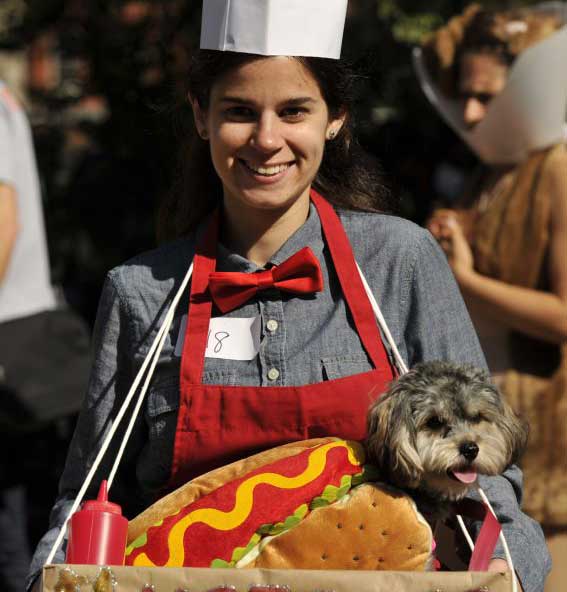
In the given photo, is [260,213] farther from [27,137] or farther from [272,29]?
[27,137]

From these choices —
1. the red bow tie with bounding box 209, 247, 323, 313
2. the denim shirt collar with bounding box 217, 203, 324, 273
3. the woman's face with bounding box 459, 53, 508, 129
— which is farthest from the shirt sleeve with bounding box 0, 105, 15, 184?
the red bow tie with bounding box 209, 247, 323, 313

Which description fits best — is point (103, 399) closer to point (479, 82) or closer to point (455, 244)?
point (455, 244)

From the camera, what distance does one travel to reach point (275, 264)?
2762mm

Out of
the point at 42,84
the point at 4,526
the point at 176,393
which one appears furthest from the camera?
the point at 42,84

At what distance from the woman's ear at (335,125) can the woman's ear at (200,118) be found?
0.28 meters

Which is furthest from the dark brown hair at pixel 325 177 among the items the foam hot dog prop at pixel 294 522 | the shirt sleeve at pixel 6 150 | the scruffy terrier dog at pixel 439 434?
the shirt sleeve at pixel 6 150

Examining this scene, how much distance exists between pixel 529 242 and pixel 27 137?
2102 millimetres

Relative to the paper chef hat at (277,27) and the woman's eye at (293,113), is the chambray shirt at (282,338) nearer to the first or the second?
the woman's eye at (293,113)

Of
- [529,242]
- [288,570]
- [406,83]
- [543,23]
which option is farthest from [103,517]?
[406,83]

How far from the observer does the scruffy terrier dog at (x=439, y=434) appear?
2.30m

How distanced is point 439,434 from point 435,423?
26mm

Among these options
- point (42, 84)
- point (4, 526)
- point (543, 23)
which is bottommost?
point (4, 526)

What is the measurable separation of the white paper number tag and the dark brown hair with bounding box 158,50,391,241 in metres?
0.36

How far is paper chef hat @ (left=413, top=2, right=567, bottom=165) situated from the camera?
4164 mm
